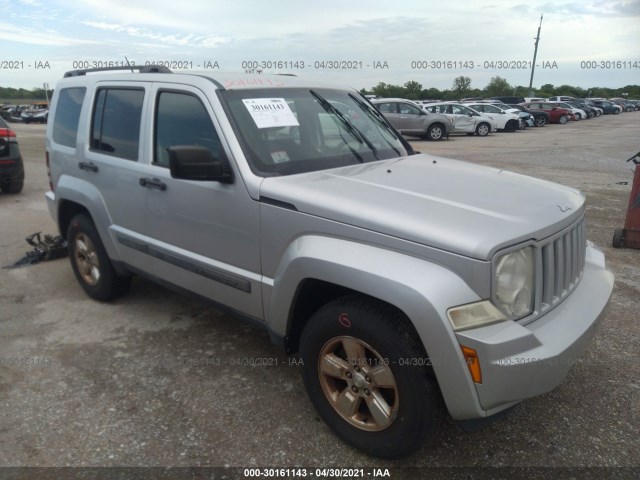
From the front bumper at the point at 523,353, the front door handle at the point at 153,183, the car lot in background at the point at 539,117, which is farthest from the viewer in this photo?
the car lot in background at the point at 539,117

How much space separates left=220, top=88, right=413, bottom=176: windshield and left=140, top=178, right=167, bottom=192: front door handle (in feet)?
2.26

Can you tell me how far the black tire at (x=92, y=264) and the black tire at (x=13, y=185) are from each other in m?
5.50

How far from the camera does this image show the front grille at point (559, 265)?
7.96 feet

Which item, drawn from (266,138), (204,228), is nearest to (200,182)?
(204,228)

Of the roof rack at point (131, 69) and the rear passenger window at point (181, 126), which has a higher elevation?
the roof rack at point (131, 69)

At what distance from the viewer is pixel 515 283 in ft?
7.54

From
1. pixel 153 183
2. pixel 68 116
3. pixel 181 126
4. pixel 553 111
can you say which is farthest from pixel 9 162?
pixel 553 111

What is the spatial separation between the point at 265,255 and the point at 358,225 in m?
0.66

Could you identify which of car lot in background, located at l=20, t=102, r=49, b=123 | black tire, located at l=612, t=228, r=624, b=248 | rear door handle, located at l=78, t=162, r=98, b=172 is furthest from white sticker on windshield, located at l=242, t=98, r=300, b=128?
car lot in background, located at l=20, t=102, r=49, b=123

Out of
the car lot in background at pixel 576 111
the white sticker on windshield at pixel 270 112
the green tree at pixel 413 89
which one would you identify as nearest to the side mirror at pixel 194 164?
the white sticker on windshield at pixel 270 112

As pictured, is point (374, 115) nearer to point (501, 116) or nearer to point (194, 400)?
point (194, 400)

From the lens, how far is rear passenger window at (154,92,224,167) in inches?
125

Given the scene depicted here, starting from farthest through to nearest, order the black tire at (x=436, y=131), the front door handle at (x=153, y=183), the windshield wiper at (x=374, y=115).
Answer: the black tire at (x=436, y=131) → the windshield wiper at (x=374, y=115) → the front door handle at (x=153, y=183)

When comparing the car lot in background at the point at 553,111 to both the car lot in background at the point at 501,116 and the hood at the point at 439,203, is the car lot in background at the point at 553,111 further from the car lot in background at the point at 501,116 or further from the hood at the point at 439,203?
the hood at the point at 439,203
